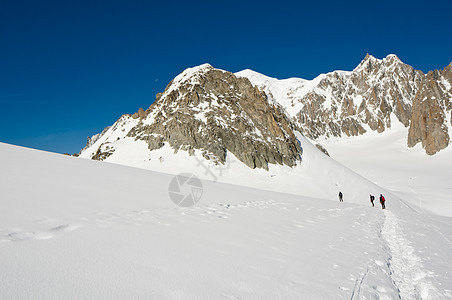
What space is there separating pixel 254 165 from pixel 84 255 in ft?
134

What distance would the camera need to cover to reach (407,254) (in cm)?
641

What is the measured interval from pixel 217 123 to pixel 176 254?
4416 centimetres

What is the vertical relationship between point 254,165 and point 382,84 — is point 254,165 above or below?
below

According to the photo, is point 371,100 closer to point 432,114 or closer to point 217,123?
point 432,114

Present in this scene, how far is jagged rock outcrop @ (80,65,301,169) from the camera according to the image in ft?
149

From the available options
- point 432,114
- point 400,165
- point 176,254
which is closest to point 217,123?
point 176,254

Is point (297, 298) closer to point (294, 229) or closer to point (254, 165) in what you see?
point (294, 229)

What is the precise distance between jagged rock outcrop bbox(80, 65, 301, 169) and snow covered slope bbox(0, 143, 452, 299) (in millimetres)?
35884

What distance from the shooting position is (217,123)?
47688 mm

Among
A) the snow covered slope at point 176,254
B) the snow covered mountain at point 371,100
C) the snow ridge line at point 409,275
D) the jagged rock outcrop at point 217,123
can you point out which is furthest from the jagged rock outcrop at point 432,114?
the snow ridge line at point 409,275

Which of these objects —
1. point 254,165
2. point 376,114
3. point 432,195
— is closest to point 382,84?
point 376,114

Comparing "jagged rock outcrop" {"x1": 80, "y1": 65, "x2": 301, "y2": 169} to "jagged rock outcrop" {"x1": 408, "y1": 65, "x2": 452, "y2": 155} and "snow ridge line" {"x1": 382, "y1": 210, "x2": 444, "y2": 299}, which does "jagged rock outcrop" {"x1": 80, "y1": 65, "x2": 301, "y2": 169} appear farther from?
"jagged rock outcrop" {"x1": 408, "y1": 65, "x2": 452, "y2": 155}

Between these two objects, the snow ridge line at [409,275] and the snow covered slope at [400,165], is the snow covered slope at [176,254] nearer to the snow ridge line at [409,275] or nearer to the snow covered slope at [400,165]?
the snow ridge line at [409,275]

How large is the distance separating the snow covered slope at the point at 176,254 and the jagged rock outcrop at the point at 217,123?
35884 millimetres
